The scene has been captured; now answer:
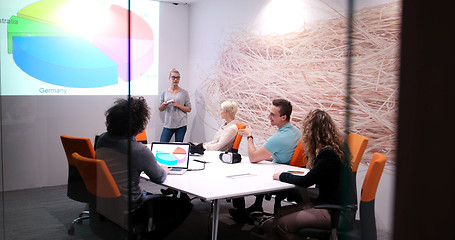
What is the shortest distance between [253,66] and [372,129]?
4205 millimetres

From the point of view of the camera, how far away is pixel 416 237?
0.73m

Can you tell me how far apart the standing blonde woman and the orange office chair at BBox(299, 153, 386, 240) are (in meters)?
4.20

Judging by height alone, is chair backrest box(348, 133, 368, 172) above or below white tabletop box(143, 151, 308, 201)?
above

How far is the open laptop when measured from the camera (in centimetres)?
320

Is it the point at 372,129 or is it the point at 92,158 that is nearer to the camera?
the point at 372,129

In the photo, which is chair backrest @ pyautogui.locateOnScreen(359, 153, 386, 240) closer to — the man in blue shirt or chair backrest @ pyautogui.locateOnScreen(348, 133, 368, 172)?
chair backrest @ pyautogui.locateOnScreen(348, 133, 368, 172)

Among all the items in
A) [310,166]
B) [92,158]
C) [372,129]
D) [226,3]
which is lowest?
[310,166]

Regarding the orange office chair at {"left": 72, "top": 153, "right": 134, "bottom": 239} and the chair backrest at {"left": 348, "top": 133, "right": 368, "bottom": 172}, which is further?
the orange office chair at {"left": 72, "top": 153, "right": 134, "bottom": 239}

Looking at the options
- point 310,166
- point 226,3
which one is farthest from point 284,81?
point 310,166

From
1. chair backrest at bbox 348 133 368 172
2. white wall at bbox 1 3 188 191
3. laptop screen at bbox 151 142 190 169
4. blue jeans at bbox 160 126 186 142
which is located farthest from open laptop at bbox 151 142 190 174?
blue jeans at bbox 160 126 186 142

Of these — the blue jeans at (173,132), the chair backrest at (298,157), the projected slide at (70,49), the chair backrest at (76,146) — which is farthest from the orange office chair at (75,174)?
the blue jeans at (173,132)

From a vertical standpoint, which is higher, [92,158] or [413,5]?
[413,5]

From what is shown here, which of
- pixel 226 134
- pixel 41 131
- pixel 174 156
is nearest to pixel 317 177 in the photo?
pixel 174 156

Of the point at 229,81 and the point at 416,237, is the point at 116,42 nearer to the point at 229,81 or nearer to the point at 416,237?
the point at 416,237
